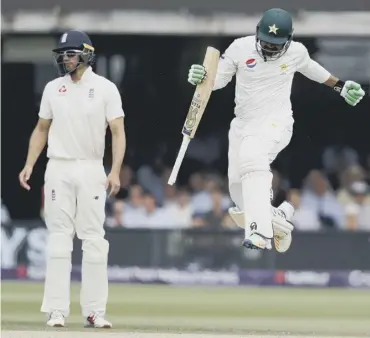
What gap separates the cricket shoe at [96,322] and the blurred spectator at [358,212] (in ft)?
20.9

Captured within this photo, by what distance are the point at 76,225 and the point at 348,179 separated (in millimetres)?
7652

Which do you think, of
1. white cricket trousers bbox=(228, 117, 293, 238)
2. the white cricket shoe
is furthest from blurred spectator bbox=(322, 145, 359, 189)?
the white cricket shoe

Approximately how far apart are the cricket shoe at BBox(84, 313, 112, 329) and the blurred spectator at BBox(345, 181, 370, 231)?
6.37 m

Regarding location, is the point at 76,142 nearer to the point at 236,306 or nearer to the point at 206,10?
the point at 236,306

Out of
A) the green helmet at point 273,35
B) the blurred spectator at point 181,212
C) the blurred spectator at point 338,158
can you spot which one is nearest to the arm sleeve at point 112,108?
the green helmet at point 273,35

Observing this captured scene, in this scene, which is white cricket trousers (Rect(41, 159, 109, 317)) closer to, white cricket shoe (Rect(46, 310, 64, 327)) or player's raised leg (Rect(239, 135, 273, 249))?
white cricket shoe (Rect(46, 310, 64, 327))

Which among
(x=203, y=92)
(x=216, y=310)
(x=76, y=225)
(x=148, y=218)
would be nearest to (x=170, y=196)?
(x=148, y=218)

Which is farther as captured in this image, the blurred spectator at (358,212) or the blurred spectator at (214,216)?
the blurred spectator at (358,212)

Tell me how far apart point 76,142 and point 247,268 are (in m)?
5.68

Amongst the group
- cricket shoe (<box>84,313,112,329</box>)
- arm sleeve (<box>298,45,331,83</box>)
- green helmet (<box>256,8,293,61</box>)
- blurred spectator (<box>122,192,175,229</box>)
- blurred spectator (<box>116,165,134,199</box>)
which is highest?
blurred spectator (<box>116,165,134,199</box>)

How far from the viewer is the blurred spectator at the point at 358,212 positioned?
1393 centimetres

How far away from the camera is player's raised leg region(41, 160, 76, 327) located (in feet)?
25.7

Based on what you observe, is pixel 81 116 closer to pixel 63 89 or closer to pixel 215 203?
pixel 63 89

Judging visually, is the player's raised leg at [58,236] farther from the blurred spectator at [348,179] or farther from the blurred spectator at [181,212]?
the blurred spectator at [348,179]
